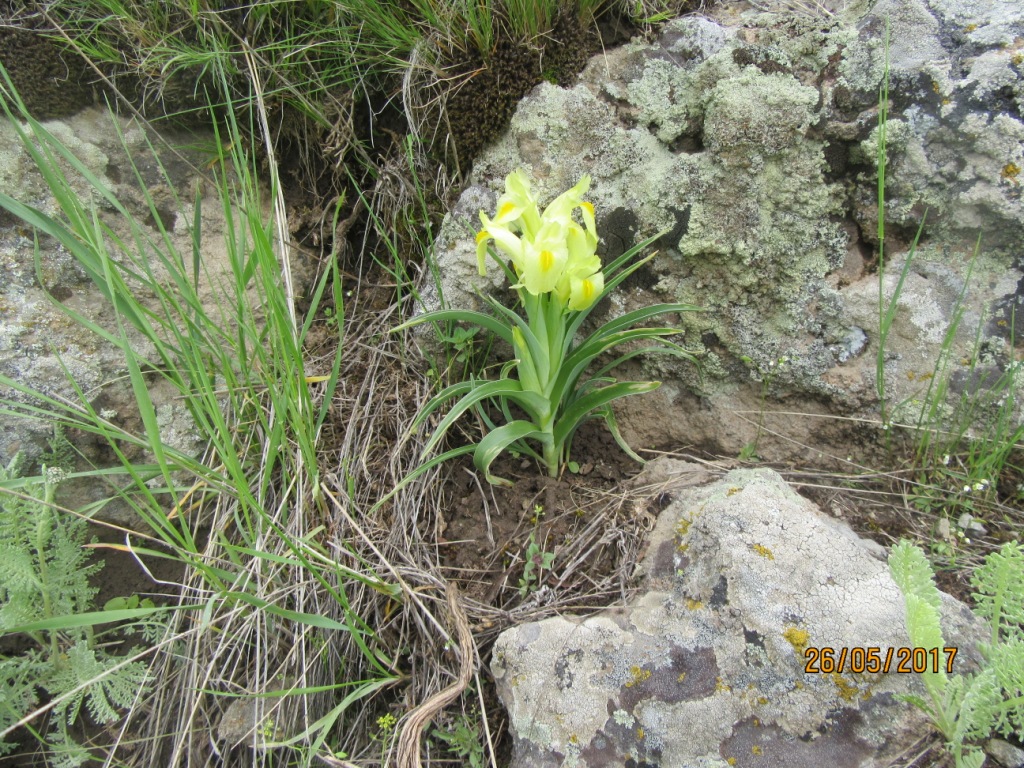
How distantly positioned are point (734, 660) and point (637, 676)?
0.58 feet

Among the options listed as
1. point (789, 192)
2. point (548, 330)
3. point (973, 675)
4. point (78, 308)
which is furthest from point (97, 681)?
point (789, 192)

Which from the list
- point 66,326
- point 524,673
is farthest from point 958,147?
point 66,326

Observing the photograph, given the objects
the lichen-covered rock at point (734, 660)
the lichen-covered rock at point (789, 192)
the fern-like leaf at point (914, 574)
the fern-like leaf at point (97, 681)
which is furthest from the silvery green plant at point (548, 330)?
the fern-like leaf at point (97, 681)

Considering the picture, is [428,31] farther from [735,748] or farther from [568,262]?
[735,748]

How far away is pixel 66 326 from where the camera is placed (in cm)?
167

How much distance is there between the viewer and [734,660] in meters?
1.11

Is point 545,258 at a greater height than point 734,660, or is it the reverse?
point 545,258

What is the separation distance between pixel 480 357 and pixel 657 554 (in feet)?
2.41

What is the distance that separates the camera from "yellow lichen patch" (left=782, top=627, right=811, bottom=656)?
1072mm

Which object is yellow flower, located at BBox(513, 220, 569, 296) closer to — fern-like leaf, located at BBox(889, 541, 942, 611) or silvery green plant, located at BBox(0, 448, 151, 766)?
fern-like leaf, located at BBox(889, 541, 942, 611)

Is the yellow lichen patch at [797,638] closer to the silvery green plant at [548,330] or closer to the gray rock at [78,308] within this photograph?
the silvery green plant at [548,330]

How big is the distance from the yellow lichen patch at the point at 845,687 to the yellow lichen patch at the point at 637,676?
31 cm

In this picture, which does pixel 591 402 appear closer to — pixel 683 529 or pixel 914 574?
pixel 683 529

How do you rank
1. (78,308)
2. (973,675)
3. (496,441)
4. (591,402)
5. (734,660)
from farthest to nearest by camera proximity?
(78,308) → (591,402) → (496,441) → (734,660) → (973,675)
